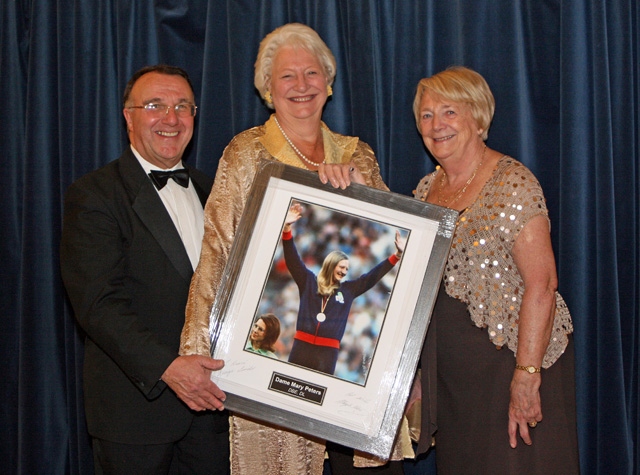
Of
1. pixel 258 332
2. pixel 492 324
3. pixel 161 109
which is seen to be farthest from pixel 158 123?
pixel 492 324

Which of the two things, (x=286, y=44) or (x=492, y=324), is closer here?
(x=492, y=324)

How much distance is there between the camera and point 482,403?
2.22m

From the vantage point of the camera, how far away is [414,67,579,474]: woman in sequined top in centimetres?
212

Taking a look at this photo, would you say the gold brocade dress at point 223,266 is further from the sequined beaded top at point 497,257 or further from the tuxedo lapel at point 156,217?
the sequined beaded top at point 497,257

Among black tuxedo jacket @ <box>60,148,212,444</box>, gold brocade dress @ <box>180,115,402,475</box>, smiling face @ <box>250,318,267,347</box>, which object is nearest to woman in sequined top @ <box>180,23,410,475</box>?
gold brocade dress @ <box>180,115,402,475</box>

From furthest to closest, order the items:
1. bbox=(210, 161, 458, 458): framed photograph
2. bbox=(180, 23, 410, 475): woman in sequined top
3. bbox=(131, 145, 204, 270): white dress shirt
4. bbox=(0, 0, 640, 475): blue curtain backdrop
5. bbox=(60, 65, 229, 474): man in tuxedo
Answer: bbox=(0, 0, 640, 475): blue curtain backdrop → bbox=(131, 145, 204, 270): white dress shirt → bbox=(180, 23, 410, 475): woman in sequined top → bbox=(60, 65, 229, 474): man in tuxedo → bbox=(210, 161, 458, 458): framed photograph

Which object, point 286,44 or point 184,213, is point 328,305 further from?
point 286,44

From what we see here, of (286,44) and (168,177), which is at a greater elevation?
(286,44)

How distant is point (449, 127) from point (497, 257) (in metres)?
0.47

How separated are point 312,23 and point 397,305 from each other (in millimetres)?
1608

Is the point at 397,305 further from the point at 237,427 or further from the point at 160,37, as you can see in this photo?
the point at 160,37

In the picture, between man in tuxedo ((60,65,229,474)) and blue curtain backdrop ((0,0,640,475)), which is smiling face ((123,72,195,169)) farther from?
blue curtain backdrop ((0,0,640,475))

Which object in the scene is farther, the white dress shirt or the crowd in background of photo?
the white dress shirt

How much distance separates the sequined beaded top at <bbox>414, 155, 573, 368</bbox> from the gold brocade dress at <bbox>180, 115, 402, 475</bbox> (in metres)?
0.45
